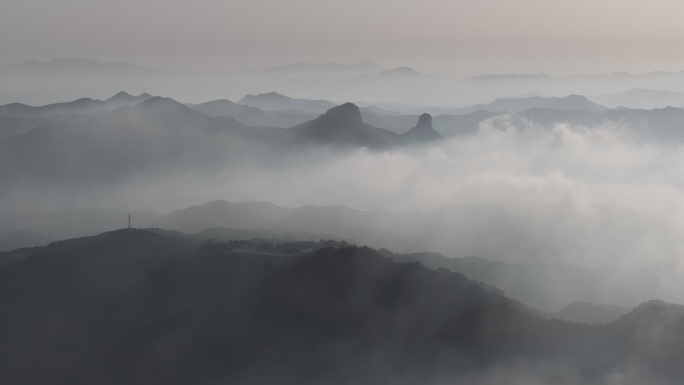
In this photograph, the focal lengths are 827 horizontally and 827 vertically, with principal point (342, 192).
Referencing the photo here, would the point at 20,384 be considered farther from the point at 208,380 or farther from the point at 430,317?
the point at 430,317

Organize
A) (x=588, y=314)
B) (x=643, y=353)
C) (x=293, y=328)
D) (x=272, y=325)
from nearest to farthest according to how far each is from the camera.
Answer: (x=643, y=353)
(x=293, y=328)
(x=272, y=325)
(x=588, y=314)

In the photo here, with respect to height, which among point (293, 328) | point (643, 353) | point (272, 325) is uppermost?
point (643, 353)

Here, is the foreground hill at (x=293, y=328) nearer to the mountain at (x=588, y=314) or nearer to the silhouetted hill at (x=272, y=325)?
the silhouetted hill at (x=272, y=325)

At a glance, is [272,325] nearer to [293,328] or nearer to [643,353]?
[293,328]

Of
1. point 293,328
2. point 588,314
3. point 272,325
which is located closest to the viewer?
point 293,328

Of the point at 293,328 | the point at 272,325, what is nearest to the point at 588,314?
the point at 293,328

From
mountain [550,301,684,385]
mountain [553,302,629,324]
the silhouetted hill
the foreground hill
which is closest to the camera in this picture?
mountain [550,301,684,385]

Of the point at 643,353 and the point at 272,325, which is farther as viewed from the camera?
the point at 272,325

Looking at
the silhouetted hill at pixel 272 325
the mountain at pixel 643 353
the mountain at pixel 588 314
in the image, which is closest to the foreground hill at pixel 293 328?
Answer: the silhouetted hill at pixel 272 325

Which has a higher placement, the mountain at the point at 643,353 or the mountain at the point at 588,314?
the mountain at the point at 643,353

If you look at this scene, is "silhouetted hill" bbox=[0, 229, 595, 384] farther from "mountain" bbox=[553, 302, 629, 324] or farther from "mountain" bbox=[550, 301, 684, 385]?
"mountain" bbox=[553, 302, 629, 324]

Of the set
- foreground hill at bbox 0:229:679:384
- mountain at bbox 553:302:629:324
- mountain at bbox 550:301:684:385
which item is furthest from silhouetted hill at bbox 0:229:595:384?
mountain at bbox 553:302:629:324
